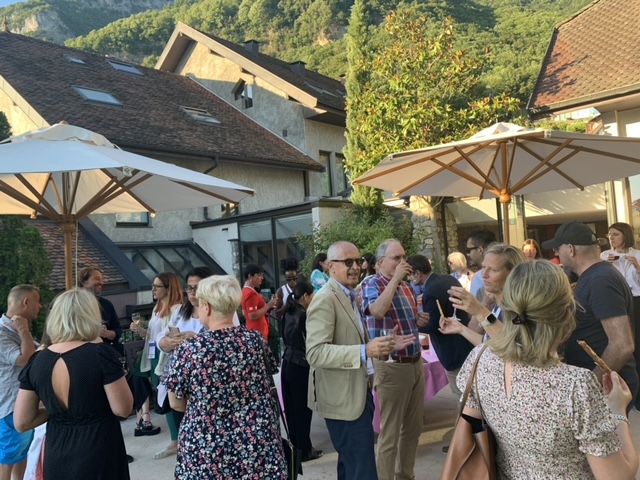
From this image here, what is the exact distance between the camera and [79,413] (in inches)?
115

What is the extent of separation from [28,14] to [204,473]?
78568 mm

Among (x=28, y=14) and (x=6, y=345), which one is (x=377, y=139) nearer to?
(x=6, y=345)

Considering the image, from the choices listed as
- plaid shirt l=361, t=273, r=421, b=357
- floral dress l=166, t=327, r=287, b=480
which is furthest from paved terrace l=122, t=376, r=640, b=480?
floral dress l=166, t=327, r=287, b=480

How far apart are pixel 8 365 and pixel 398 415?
2.97 meters

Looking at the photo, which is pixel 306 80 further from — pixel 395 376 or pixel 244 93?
pixel 395 376

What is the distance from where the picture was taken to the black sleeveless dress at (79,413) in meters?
2.91

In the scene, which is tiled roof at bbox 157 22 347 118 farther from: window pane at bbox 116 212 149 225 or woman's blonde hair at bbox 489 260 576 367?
woman's blonde hair at bbox 489 260 576 367

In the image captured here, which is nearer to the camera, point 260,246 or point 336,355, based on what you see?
point 336,355

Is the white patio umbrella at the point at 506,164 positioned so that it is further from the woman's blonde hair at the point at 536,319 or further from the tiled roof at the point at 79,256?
the tiled roof at the point at 79,256

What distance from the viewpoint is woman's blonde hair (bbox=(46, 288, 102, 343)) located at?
298 centimetres

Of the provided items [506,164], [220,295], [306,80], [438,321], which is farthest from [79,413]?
[306,80]

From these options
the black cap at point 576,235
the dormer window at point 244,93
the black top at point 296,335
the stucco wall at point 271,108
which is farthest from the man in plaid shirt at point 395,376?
the dormer window at point 244,93

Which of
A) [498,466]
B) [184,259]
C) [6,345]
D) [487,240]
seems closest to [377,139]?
[184,259]

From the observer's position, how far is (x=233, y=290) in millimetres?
3113
